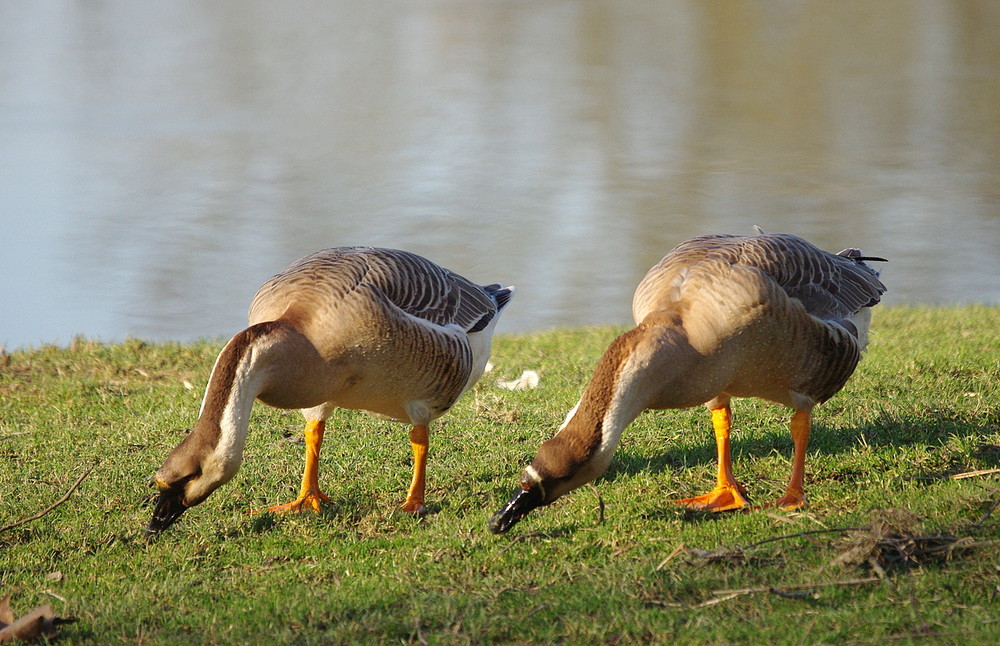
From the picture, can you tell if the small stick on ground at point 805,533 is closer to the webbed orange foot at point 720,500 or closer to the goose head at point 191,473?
the webbed orange foot at point 720,500

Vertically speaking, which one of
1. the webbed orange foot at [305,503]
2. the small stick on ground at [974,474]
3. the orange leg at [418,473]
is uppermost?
the small stick on ground at [974,474]

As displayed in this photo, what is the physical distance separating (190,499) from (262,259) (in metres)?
8.60

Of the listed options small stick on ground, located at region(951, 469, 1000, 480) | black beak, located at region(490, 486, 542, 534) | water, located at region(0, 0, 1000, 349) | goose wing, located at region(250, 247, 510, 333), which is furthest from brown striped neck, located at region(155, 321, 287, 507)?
water, located at region(0, 0, 1000, 349)

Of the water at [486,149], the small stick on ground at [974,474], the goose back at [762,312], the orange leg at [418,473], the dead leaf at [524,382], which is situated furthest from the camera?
the water at [486,149]

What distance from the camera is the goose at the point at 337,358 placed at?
15.0 ft

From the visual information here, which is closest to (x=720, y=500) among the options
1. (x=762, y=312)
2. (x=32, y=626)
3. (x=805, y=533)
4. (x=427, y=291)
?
(x=805, y=533)

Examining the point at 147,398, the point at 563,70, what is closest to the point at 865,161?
the point at 563,70

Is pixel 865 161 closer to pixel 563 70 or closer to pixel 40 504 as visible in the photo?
pixel 563 70

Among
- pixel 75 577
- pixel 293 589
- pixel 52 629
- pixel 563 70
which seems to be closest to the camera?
pixel 52 629

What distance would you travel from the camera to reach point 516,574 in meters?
4.57

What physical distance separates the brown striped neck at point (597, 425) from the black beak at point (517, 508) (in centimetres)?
4

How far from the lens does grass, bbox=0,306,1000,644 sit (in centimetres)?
402

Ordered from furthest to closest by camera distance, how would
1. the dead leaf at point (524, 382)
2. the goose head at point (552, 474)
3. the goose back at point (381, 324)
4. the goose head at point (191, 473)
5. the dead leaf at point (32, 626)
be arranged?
1. the dead leaf at point (524, 382)
2. the goose back at point (381, 324)
3. the goose head at point (191, 473)
4. the goose head at point (552, 474)
5. the dead leaf at point (32, 626)

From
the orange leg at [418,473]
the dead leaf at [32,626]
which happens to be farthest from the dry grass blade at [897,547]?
the dead leaf at [32,626]
